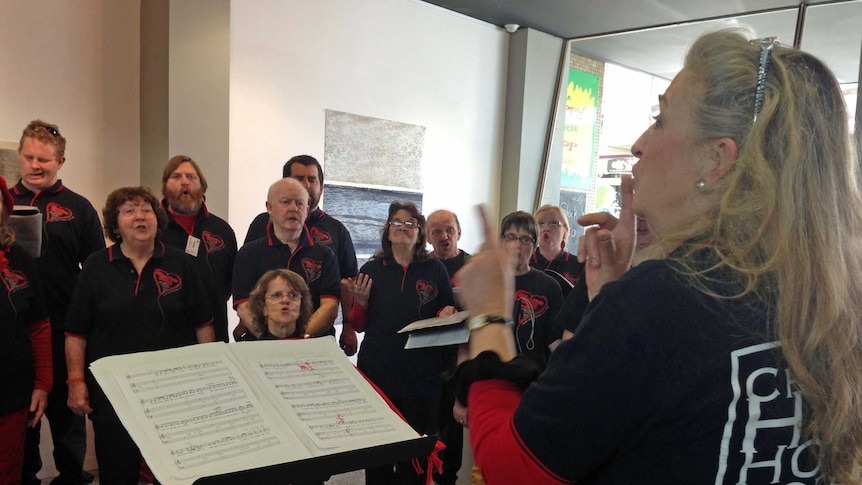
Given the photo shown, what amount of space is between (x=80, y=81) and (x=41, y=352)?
199 centimetres

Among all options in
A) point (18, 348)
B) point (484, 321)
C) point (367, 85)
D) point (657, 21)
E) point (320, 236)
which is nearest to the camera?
point (484, 321)

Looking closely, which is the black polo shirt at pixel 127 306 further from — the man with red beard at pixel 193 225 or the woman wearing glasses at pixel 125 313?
the man with red beard at pixel 193 225

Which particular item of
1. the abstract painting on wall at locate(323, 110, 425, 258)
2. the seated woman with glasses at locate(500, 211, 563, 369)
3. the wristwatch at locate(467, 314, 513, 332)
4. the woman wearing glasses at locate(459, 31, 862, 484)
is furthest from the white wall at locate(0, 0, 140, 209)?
the woman wearing glasses at locate(459, 31, 862, 484)

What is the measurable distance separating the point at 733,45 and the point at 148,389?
1257mm

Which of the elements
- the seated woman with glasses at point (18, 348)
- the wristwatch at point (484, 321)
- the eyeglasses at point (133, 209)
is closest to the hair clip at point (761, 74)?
the wristwatch at point (484, 321)

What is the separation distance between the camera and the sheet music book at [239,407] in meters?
1.25

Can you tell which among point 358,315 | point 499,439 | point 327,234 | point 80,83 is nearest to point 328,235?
point 327,234

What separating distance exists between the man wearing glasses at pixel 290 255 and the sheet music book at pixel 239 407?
1.43 metres

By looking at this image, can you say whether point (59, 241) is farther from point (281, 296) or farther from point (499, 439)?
point (499, 439)

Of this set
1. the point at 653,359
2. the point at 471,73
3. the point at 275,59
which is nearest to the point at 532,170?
the point at 471,73

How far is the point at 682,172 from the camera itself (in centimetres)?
83

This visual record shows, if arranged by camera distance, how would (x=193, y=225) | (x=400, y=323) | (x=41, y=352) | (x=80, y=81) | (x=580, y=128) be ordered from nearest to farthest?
(x=41, y=352)
(x=400, y=323)
(x=193, y=225)
(x=80, y=81)
(x=580, y=128)

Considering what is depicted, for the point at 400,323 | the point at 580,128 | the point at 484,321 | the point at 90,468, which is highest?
the point at 580,128

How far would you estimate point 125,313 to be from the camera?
2584mm
